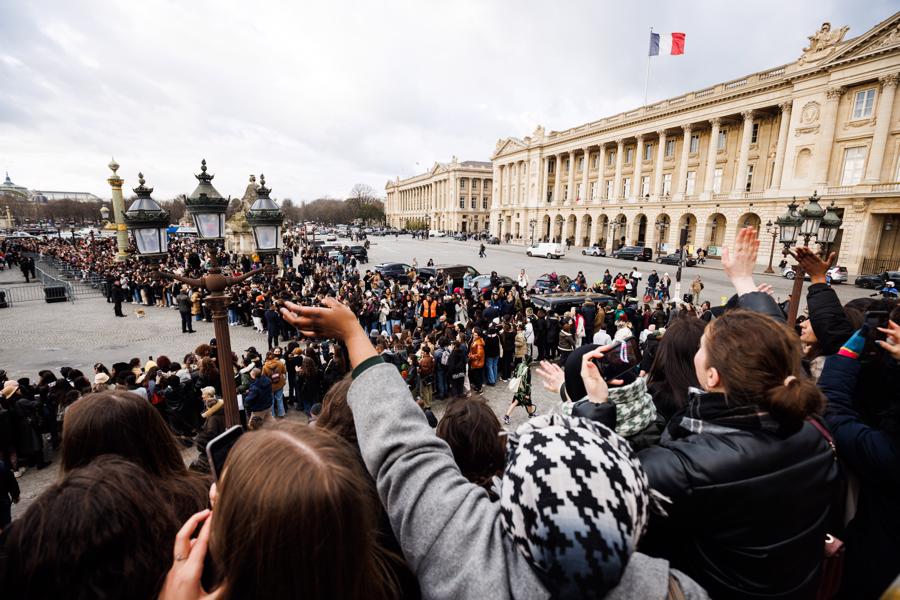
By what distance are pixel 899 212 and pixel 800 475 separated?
138 feet

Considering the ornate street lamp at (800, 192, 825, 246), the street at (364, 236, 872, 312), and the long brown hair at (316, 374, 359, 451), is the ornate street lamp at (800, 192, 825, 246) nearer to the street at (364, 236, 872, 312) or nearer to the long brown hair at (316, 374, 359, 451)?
the long brown hair at (316, 374, 359, 451)

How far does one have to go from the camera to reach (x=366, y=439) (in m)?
1.22

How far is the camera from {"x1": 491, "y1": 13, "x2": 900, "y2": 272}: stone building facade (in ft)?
101

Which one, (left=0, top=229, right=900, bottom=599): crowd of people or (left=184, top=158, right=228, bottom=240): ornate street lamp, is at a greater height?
(left=184, top=158, right=228, bottom=240): ornate street lamp

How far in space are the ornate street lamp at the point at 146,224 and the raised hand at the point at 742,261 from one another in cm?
644

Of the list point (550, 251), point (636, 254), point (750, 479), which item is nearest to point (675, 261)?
point (636, 254)

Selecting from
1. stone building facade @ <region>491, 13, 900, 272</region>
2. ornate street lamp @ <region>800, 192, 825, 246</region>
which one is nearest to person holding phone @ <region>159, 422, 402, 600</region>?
ornate street lamp @ <region>800, 192, 825, 246</region>

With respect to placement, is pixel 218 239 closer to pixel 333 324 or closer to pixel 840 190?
pixel 333 324

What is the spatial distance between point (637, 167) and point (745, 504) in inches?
2327

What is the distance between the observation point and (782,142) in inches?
1469

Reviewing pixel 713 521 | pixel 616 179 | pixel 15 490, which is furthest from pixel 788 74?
pixel 15 490

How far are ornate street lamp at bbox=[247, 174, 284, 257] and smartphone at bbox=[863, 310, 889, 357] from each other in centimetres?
594

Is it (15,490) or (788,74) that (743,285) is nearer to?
(15,490)

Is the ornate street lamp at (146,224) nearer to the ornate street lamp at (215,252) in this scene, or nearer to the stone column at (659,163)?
the ornate street lamp at (215,252)
